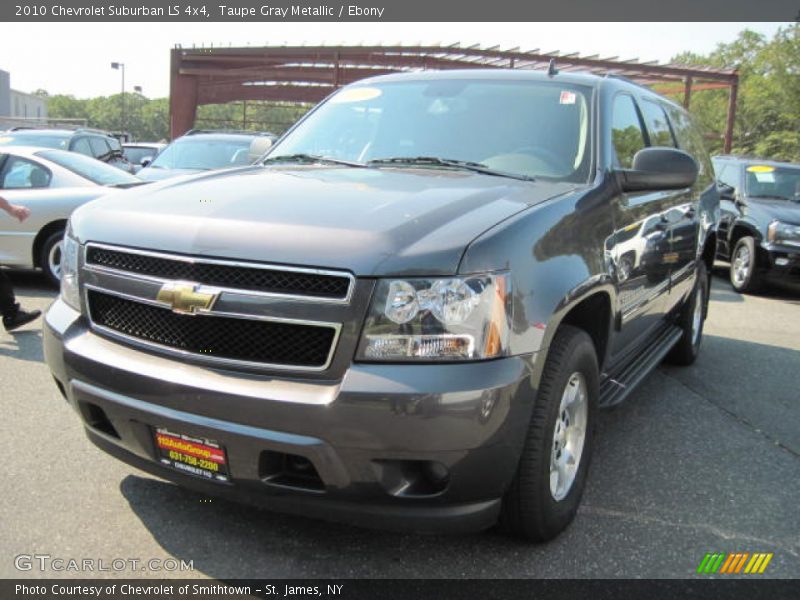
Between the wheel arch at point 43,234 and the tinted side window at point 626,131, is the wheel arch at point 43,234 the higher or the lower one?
the lower one

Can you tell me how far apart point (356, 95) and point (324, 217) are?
1967 millimetres

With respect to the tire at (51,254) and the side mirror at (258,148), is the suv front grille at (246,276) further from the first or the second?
the tire at (51,254)

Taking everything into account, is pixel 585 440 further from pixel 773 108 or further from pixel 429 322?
pixel 773 108

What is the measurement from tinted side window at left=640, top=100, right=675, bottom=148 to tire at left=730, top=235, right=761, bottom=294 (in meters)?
5.59

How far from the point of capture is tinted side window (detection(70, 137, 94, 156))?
11.9m

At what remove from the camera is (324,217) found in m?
2.38

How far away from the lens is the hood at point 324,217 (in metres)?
2.20

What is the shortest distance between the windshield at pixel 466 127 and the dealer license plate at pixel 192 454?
1640 millimetres

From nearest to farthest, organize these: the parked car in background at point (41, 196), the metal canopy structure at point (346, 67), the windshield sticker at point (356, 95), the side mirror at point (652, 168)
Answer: the side mirror at point (652, 168)
the windshield sticker at point (356, 95)
the parked car in background at point (41, 196)
the metal canopy structure at point (346, 67)

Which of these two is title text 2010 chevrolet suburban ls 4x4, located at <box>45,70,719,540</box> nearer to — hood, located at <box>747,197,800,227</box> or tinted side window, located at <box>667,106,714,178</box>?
tinted side window, located at <box>667,106,714,178</box>

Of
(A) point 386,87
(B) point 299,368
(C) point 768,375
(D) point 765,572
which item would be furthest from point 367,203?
(C) point 768,375

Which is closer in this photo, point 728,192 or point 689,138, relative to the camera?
point 689,138

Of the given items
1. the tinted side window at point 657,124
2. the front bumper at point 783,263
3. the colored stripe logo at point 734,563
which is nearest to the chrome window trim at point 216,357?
the colored stripe logo at point 734,563

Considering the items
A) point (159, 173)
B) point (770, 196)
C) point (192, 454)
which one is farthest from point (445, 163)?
point (770, 196)
